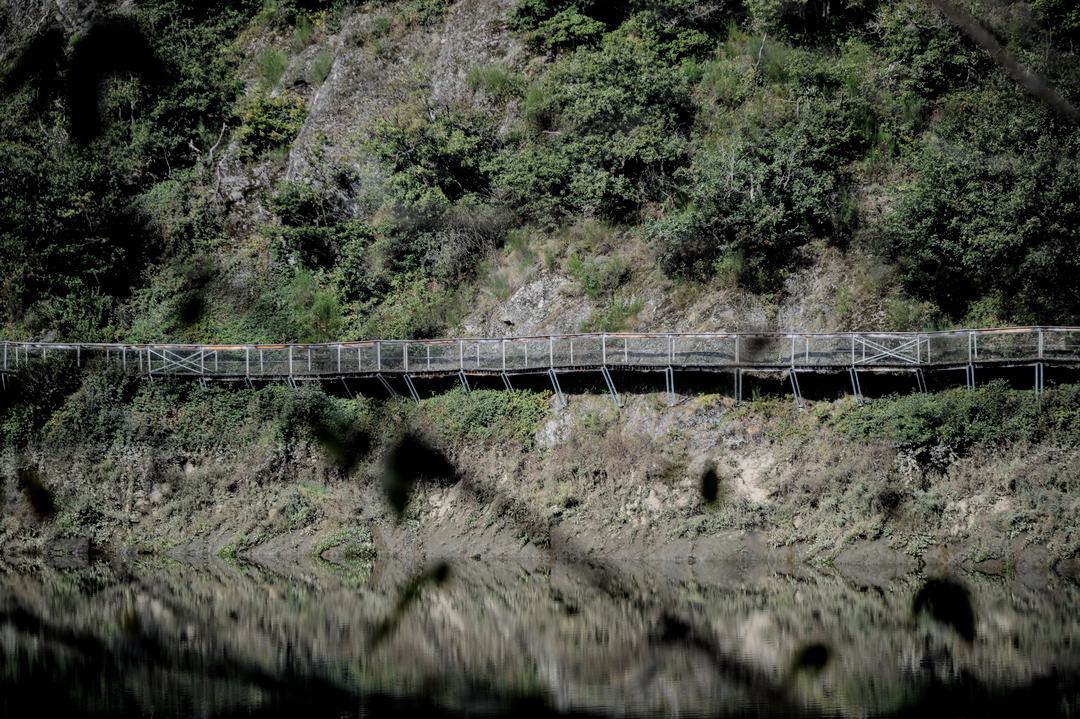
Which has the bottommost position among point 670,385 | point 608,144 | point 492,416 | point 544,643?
point 544,643

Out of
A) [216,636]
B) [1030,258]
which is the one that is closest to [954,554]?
[1030,258]

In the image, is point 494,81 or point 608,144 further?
point 494,81

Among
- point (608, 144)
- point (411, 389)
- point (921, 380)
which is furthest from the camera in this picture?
point (608, 144)

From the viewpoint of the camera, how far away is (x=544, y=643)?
2520 cm

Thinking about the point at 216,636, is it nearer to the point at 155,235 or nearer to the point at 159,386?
the point at 159,386

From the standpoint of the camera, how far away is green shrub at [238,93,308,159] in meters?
53.1

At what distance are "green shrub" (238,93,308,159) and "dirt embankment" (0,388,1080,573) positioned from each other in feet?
57.3

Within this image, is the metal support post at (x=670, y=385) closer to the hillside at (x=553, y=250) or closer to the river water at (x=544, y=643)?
the hillside at (x=553, y=250)

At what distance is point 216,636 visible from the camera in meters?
27.0

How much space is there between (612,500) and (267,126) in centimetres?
2607

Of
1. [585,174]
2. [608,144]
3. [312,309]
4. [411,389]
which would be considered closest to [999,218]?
[608,144]

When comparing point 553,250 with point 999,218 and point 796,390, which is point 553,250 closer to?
point 796,390

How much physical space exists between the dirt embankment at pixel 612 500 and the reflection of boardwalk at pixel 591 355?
1366mm

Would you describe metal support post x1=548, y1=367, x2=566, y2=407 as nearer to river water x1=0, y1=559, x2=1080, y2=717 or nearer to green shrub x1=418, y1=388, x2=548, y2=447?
green shrub x1=418, y1=388, x2=548, y2=447
